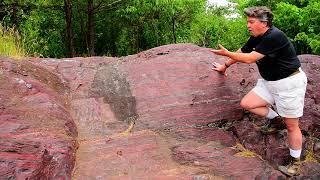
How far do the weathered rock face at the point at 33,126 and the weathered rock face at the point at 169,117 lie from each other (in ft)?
0.34

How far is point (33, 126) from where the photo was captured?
15.5ft

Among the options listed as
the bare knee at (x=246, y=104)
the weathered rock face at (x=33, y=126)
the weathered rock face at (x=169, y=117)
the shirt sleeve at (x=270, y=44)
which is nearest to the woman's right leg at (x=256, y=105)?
the bare knee at (x=246, y=104)

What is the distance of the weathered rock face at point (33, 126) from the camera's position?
4.07 metres

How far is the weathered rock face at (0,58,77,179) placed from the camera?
13.4 feet

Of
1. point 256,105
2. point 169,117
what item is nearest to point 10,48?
point 169,117

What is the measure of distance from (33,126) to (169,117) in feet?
5.65

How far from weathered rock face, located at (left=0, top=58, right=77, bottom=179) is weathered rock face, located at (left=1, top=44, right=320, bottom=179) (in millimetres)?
104

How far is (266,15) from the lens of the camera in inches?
195

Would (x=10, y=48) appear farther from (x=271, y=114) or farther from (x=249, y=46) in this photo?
(x=271, y=114)

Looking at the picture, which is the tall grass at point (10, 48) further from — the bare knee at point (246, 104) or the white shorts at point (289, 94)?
the white shorts at point (289, 94)

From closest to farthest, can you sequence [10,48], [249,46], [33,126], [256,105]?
[33,126] → [256,105] → [249,46] → [10,48]

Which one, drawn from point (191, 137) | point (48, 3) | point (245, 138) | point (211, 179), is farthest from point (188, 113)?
point (48, 3)

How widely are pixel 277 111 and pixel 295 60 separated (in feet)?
2.12

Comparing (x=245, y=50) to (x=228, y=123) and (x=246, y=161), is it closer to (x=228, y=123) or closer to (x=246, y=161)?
(x=228, y=123)
